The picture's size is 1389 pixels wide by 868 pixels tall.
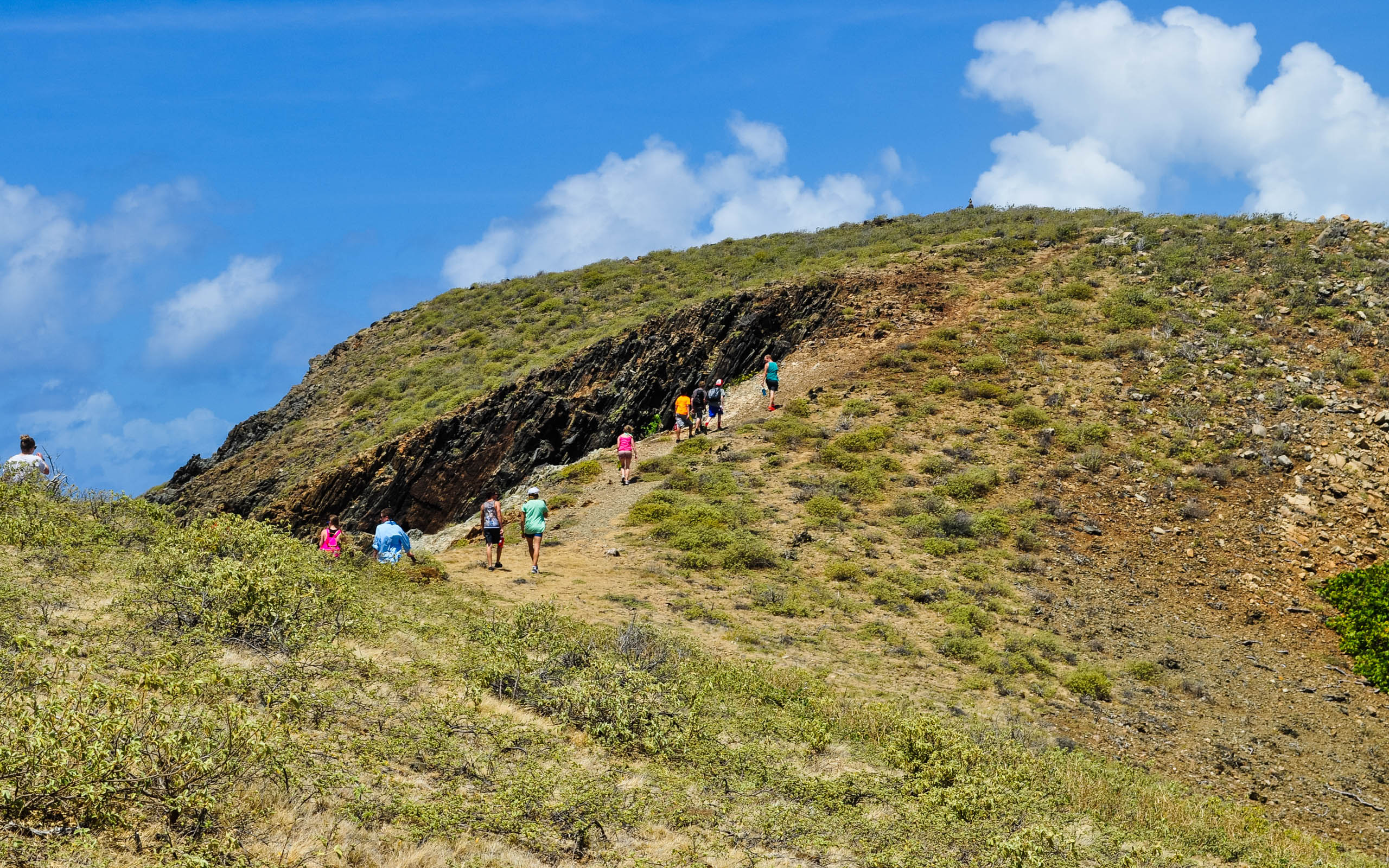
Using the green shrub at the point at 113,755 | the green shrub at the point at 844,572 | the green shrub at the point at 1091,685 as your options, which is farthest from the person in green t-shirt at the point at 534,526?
the green shrub at the point at 113,755

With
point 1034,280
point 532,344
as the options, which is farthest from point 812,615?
point 532,344

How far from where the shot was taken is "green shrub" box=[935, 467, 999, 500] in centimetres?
2217

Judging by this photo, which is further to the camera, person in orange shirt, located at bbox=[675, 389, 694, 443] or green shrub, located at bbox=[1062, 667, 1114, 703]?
person in orange shirt, located at bbox=[675, 389, 694, 443]

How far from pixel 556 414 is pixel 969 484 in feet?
48.1

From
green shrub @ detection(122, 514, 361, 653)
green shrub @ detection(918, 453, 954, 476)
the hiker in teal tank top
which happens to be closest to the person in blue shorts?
the hiker in teal tank top

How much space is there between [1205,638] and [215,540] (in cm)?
1684

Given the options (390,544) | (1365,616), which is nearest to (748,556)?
(390,544)

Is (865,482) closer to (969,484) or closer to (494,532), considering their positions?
(969,484)

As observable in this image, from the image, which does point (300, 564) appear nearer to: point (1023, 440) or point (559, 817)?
point (559, 817)

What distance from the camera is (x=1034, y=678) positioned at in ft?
50.4

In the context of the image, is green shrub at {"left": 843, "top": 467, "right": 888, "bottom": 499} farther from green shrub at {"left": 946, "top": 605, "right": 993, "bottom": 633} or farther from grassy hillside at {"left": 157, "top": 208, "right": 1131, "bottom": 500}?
grassy hillside at {"left": 157, "top": 208, "right": 1131, "bottom": 500}

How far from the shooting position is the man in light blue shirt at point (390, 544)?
16.8 meters

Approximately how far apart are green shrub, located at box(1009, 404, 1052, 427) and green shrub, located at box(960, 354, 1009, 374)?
2384mm

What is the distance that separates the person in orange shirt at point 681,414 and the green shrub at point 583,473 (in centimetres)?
261
